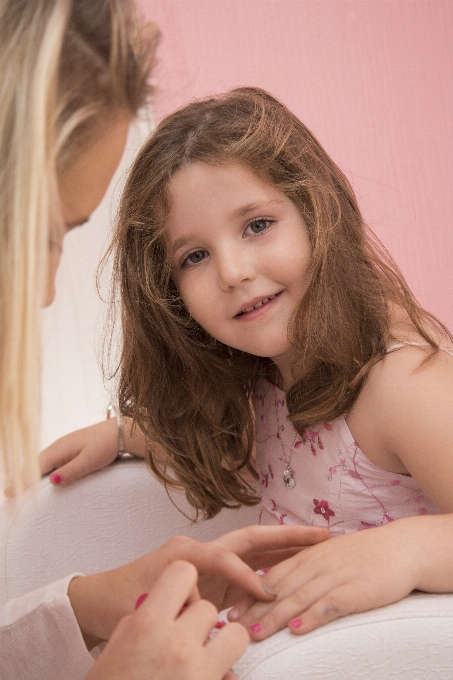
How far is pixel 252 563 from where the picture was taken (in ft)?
2.46

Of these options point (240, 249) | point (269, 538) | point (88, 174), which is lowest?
point (269, 538)

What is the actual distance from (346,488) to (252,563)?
0.16m

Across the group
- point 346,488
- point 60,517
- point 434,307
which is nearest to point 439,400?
point 346,488

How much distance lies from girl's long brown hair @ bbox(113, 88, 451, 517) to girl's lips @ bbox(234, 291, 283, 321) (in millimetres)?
29

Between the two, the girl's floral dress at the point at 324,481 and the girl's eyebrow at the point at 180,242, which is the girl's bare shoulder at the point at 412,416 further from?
the girl's eyebrow at the point at 180,242

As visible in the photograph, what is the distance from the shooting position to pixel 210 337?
97cm

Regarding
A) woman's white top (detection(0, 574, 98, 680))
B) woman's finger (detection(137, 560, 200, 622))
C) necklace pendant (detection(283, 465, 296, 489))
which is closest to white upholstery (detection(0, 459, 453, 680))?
necklace pendant (detection(283, 465, 296, 489))

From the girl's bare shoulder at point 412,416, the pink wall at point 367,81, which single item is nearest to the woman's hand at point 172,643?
the girl's bare shoulder at point 412,416

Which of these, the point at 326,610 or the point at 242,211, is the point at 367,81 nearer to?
the point at 242,211

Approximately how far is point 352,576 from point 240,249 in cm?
35

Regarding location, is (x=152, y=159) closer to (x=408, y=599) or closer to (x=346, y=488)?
(x=346, y=488)

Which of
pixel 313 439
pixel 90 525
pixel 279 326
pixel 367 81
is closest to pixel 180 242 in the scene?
pixel 279 326

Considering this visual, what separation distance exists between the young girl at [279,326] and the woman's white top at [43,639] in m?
0.29

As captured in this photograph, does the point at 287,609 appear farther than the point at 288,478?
No
